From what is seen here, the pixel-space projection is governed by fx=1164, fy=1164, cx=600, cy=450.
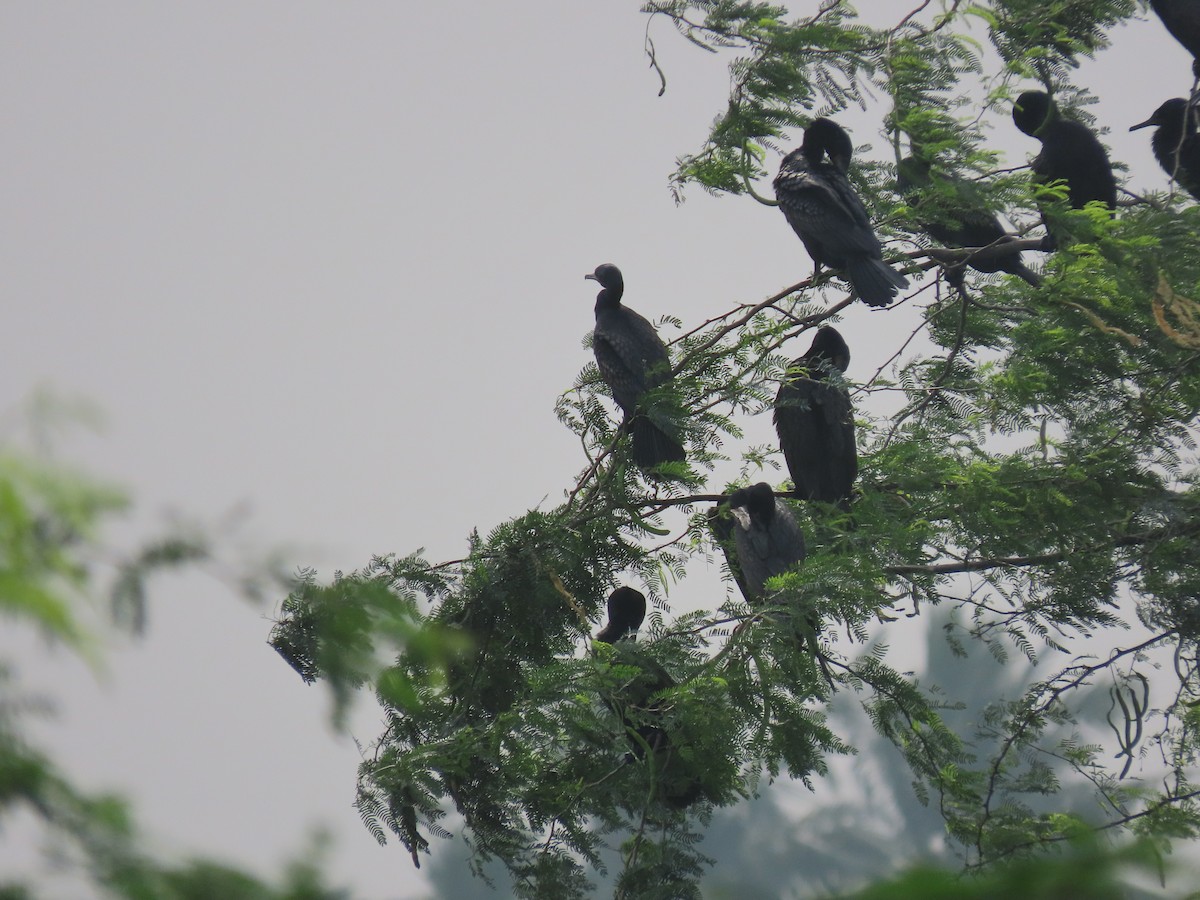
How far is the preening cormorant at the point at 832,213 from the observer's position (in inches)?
234

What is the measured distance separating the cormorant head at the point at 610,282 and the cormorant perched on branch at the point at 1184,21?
3418mm

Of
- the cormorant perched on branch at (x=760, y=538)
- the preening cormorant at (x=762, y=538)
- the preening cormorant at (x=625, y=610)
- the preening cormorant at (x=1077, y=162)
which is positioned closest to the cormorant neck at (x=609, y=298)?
the preening cormorant at (x=625, y=610)

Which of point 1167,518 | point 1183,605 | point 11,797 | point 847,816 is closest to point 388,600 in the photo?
point 11,797

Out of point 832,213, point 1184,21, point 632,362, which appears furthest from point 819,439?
point 1184,21

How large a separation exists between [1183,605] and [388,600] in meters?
5.38

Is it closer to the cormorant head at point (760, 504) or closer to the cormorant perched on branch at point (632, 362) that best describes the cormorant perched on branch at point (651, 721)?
the cormorant head at point (760, 504)

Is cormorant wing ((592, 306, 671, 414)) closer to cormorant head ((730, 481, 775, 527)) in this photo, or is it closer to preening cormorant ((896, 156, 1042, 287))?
cormorant head ((730, 481, 775, 527))

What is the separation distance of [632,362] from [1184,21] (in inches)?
144

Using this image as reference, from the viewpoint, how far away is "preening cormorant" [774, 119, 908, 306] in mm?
5934

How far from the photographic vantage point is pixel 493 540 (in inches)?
212

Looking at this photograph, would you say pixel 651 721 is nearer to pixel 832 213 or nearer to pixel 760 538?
pixel 760 538

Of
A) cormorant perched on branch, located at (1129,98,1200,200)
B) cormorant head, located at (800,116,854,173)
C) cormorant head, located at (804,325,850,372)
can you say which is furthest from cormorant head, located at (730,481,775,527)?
cormorant perched on branch, located at (1129,98,1200,200)

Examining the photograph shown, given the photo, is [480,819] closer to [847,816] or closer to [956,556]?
[956,556]

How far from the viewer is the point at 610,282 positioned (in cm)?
714
